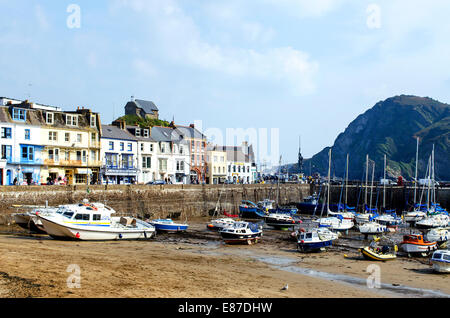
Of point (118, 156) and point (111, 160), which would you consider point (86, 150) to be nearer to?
point (111, 160)

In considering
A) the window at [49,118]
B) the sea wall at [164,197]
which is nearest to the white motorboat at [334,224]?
the sea wall at [164,197]

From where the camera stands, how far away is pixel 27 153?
5438cm

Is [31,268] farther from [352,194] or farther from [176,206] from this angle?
[352,194]

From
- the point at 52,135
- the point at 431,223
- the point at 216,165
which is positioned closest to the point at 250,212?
the point at 431,223

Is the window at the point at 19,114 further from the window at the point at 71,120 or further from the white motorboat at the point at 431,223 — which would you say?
the white motorboat at the point at 431,223

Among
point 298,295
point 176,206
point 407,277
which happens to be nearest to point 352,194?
point 176,206

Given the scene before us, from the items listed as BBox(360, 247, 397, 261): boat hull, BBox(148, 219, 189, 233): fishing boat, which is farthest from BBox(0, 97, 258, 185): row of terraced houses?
BBox(360, 247, 397, 261): boat hull

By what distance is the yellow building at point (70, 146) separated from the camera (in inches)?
2234

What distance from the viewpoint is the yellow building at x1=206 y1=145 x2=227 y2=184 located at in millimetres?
93969

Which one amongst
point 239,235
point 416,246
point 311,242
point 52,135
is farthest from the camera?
point 52,135

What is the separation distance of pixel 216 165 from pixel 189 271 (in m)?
73.7
